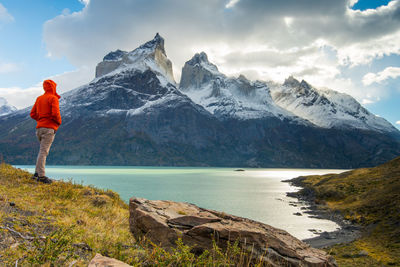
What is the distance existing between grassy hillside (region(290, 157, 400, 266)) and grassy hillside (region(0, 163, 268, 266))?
13.8 feet

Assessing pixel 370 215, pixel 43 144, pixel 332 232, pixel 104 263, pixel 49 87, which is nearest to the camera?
pixel 104 263

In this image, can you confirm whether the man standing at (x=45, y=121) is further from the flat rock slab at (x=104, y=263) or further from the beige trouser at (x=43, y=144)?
the flat rock slab at (x=104, y=263)

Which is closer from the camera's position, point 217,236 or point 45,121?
point 217,236

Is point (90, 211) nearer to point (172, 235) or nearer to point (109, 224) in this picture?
point (109, 224)

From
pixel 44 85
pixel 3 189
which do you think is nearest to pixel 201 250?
pixel 3 189

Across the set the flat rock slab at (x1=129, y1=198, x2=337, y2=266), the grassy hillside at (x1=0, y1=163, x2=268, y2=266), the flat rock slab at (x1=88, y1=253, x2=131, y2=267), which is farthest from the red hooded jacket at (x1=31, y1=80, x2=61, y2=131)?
the flat rock slab at (x1=88, y1=253, x2=131, y2=267)

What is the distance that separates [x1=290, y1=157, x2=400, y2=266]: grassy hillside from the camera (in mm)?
18516

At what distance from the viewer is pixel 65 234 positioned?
16.5 ft

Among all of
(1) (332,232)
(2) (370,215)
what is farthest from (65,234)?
(2) (370,215)

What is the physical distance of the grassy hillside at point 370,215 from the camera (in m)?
18.5

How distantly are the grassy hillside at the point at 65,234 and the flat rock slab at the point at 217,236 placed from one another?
0.30 meters

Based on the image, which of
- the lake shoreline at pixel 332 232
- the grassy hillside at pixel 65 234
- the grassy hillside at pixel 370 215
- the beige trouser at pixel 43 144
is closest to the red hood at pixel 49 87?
the beige trouser at pixel 43 144

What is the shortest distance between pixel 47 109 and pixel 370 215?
120ft

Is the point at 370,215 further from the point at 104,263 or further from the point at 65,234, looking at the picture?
the point at 104,263
